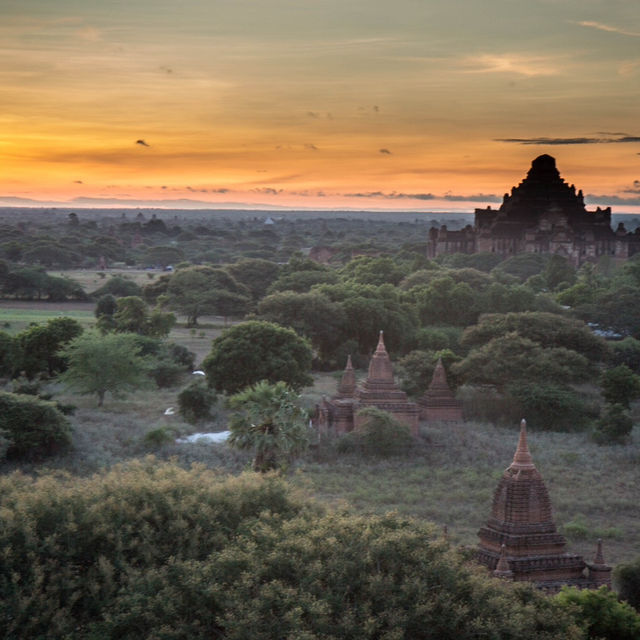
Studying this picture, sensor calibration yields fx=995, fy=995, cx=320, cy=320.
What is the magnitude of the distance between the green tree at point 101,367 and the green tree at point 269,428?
13.6m

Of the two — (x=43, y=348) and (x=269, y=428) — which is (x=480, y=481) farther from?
(x=43, y=348)

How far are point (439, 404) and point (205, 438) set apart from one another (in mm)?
8667

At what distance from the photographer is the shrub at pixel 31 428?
30312mm

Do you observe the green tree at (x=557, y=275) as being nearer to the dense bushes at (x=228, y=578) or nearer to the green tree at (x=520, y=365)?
the green tree at (x=520, y=365)

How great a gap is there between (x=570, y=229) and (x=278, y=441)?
82083mm

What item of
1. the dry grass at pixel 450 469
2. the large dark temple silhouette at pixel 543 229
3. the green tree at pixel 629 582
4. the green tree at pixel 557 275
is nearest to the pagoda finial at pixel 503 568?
the green tree at pixel 629 582

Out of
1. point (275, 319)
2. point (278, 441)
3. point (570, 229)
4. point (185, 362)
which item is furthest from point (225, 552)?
point (570, 229)

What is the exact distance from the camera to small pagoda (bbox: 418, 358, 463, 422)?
36.3 m

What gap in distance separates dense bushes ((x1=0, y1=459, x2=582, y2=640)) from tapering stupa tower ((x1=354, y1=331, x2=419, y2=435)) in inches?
663

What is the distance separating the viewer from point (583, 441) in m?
35.3

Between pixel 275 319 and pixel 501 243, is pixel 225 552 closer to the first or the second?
pixel 275 319

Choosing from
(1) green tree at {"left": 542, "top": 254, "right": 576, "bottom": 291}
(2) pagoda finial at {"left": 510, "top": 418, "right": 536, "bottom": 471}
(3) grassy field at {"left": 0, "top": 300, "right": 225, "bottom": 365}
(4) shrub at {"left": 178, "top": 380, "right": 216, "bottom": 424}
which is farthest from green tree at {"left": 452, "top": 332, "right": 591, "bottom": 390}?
(1) green tree at {"left": 542, "top": 254, "right": 576, "bottom": 291}

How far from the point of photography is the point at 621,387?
3928 centimetres

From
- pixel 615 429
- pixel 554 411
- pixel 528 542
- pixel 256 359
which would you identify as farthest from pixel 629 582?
pixel 256 359
